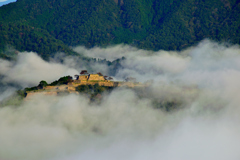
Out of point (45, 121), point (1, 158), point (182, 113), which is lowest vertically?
point (1, 158)

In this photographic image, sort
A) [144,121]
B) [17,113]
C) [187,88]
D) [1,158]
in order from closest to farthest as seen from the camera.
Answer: [1,158] < [17,113] < [144,121] < [187,88]

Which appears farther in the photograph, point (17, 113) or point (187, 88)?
point (187, 88)

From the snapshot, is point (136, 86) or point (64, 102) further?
point (136, 86)

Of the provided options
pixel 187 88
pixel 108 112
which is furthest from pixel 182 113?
pixel 108 112

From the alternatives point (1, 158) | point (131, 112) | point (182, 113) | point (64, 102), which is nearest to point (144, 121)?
point (131, 112)

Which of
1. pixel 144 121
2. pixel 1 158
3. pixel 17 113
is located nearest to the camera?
pixel 1 158

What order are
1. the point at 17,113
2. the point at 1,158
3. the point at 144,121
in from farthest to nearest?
the point at 144,121 → the point at 17,113 → the point at 1,158

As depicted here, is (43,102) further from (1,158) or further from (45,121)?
(1,158)

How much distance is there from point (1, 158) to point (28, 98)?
17.0 m

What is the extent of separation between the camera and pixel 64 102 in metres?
121

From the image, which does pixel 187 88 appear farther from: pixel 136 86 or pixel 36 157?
pixel 36 157

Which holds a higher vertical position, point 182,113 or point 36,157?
point 182,113

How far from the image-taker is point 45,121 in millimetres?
117188

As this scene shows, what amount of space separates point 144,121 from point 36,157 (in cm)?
3028
